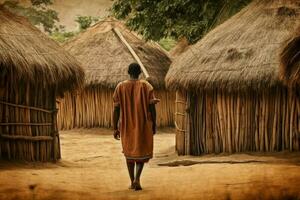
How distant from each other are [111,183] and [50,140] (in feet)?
11.1

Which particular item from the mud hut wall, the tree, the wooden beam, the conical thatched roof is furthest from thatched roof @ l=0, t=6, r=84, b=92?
the wooden beam

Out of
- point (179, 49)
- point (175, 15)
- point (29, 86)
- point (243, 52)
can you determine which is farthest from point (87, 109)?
point (29, 86)

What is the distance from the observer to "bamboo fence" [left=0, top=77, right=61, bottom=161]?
984 centimetres

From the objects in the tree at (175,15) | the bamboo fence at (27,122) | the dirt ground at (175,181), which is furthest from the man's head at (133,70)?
the tree at (175,15)

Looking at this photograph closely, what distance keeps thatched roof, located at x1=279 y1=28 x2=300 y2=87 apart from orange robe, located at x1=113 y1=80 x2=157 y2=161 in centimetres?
274

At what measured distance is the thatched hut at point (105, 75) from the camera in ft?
62.3

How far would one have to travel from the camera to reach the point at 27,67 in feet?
32.2

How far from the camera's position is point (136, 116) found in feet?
24.0

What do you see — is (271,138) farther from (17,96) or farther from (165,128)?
(165,128)

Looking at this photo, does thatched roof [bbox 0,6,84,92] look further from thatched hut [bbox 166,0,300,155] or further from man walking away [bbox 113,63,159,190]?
man walking away [bbox 113,63,159,190]

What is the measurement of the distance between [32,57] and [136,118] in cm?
348

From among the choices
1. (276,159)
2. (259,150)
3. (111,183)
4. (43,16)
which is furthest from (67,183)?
(43,16)

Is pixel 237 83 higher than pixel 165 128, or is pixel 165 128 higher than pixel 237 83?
pixel 237 83

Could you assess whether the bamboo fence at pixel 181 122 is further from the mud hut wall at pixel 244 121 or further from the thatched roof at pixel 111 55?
the thatched roof at pixel 111 55
